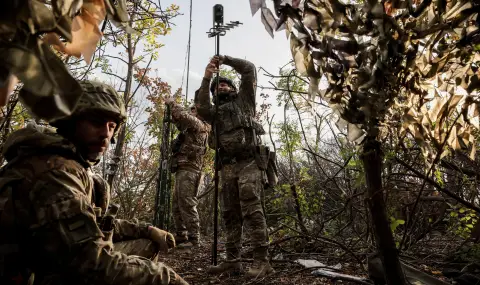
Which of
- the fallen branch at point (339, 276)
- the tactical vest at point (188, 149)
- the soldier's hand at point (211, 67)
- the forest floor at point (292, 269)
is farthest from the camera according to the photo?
the tactical vest at point (188, 149)

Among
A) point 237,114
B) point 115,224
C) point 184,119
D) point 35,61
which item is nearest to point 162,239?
point 115,224

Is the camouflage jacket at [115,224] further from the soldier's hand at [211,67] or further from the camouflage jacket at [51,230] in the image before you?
the soldier's hand at [211,67]

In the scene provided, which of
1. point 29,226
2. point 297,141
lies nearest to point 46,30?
point 29,226

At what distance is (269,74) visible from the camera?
2879 mm

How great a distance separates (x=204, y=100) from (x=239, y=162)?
758 millimetres

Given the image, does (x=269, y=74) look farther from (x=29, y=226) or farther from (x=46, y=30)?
(x=46, y=30)

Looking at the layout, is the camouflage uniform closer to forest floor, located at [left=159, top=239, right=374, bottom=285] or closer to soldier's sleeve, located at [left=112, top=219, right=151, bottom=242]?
forest floor, located at [left=159, top=239, right=374, bottom=285]

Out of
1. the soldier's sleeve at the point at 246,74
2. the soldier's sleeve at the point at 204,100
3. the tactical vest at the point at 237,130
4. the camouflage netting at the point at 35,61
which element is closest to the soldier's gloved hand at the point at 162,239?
the camouflage netting at the point at 35,61

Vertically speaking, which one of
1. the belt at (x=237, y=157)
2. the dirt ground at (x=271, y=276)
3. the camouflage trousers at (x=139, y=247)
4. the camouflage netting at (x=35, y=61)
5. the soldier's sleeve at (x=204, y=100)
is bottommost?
the dirt ground at (x=271, y=276)

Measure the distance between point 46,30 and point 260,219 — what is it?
2958 mm

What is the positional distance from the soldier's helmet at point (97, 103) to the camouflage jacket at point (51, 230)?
0.73ft

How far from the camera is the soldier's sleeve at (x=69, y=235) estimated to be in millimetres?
1224

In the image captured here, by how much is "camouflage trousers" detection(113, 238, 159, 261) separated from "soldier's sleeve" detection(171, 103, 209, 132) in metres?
3.65

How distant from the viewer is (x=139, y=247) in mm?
1765
